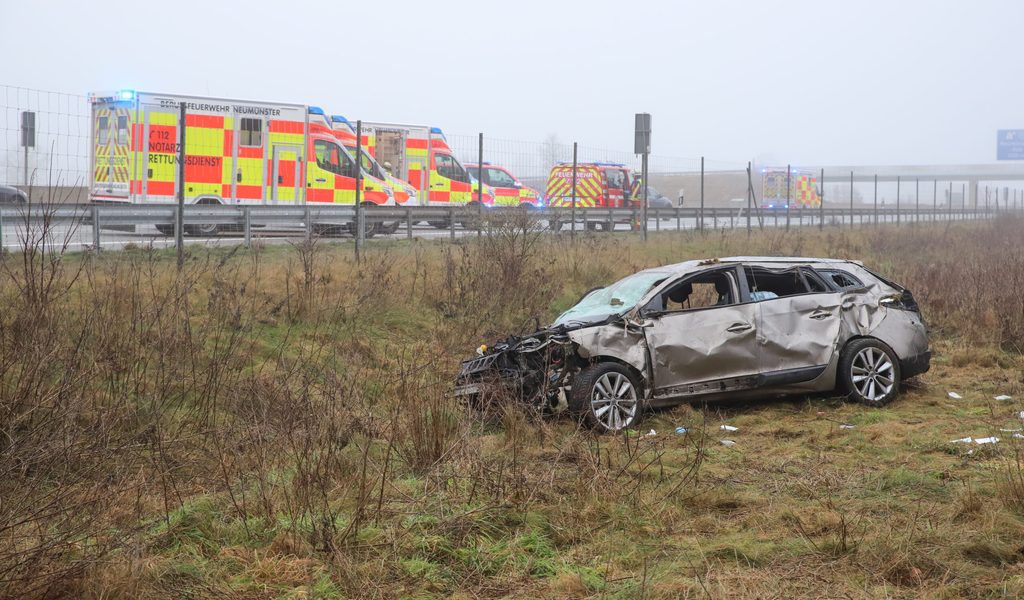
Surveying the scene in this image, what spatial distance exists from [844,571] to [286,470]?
10.9 feet

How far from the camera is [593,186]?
109 feet

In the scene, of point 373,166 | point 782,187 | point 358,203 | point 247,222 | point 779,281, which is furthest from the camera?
point 782,187

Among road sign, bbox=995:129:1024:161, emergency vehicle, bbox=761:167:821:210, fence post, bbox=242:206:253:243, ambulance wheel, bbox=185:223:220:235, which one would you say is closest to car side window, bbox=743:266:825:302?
fence post, bbox=242:206:253:243

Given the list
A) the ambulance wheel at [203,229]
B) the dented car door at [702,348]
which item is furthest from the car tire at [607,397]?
the ambulance wheel at [203,229]

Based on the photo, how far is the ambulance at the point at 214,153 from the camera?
2164cm

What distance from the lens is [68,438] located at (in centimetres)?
541

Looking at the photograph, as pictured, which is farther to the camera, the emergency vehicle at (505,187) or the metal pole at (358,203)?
the emergency vehicle at (505,187)

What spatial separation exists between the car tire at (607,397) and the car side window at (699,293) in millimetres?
847

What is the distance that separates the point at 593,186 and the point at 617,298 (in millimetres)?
24332

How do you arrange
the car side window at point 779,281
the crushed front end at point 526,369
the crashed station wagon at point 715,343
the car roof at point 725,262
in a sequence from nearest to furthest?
1. the crushed front end at point 526,369
2. the crashed station wagon at point 715,343
3. the car roof at point 725,262
4. the car side window at point 779,281

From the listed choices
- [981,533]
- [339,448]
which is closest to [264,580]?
[339,448]

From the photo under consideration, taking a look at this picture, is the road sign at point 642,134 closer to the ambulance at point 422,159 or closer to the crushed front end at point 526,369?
the ambulance at point 422,159

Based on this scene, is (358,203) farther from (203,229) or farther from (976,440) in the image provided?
(976,440)

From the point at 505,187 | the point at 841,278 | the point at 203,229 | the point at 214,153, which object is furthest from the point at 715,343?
the point at 505,187
